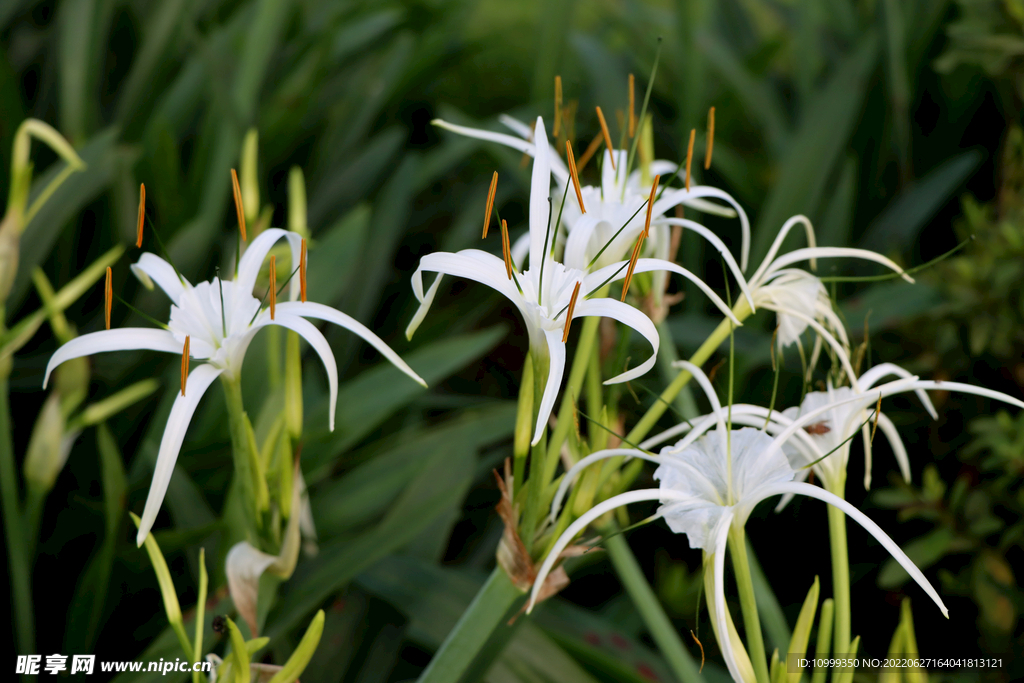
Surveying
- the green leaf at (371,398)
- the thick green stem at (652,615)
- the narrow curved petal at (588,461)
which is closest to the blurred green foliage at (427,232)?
the green leaf at (371,398)

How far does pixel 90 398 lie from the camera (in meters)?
1.03

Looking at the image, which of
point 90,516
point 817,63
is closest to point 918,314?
point 817,63

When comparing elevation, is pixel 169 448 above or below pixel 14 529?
above

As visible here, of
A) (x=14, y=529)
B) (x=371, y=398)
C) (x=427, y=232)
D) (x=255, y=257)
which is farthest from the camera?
(x=427, y=232)

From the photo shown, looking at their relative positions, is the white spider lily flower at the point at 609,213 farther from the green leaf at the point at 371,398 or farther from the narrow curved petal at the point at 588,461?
Answer: the green leaf at the point at 371,398

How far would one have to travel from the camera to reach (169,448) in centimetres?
38

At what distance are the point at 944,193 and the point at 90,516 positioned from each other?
1.29m

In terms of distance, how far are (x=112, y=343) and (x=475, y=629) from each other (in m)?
0.28

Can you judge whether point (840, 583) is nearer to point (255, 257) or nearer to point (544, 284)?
point (544, 284)

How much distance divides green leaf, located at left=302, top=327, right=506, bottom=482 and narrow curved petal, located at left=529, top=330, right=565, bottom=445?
458 mm

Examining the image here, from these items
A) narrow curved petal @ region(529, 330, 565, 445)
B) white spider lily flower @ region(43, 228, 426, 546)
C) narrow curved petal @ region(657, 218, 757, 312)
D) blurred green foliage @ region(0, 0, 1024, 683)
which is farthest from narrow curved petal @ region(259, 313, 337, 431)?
blurred green foliage @ region(0, 0, 1024, 683)

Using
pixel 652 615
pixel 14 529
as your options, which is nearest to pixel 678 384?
pixel 652 615

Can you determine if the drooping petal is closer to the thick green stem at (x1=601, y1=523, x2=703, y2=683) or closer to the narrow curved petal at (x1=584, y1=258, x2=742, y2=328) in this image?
the narrow curved petal at (x1=584, y1=258, x2=742, y2=328)

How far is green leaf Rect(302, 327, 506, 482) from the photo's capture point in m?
0.82
